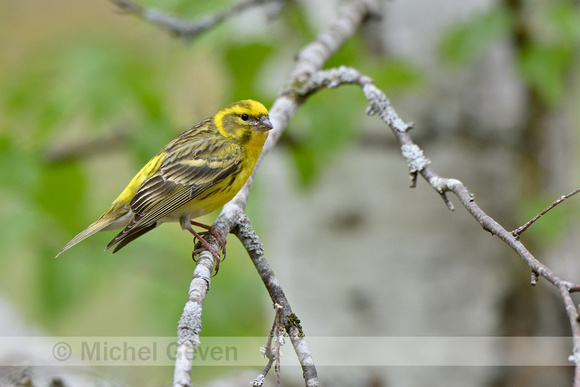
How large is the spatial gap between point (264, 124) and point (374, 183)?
1.60 m

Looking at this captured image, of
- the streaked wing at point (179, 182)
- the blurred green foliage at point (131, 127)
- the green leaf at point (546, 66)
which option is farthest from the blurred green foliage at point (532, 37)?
the streaked wing at point (179, 182)

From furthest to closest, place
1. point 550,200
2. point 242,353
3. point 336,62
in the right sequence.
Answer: point 242,353, point 550,200, point 336,62

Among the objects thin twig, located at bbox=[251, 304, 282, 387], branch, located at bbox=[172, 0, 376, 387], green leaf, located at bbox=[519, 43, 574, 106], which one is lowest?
thin twig, located at bbox=[251, 304, 282, 387]

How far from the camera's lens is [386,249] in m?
4.71

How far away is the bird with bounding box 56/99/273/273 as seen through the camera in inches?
132

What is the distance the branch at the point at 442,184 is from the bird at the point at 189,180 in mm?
422

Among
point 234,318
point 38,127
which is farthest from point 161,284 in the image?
point 38,127

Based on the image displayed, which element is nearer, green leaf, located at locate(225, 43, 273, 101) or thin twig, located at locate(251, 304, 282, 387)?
thin twig, located at locate(251, 304, 282, 387)

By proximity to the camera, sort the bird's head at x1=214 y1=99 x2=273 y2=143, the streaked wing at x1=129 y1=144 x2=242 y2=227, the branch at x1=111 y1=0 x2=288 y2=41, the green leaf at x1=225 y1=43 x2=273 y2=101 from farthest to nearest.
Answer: the green leaf at x1=225 y1=43 x2=273 y2=101, the branch at x1=111 y1=0 x2=288 y2=41, the bird's head at x1=214 y1=99 x2=273 y2=143, the streaked wing at x1=129 y1=144 x2=242 y2=227

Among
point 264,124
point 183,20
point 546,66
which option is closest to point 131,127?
point 183,20

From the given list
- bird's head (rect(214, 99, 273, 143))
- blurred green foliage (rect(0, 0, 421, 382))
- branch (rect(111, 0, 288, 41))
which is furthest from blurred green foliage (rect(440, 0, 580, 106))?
bird's head (rect(214, 99, 273, 143))

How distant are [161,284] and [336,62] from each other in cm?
234

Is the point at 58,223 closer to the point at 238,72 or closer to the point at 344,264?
the point at 238,72

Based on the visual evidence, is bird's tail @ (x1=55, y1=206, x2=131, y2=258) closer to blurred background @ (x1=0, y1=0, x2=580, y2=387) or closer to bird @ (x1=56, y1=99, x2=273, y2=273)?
bird @ (x1=56, y1=99, x2=273, y2=273)
